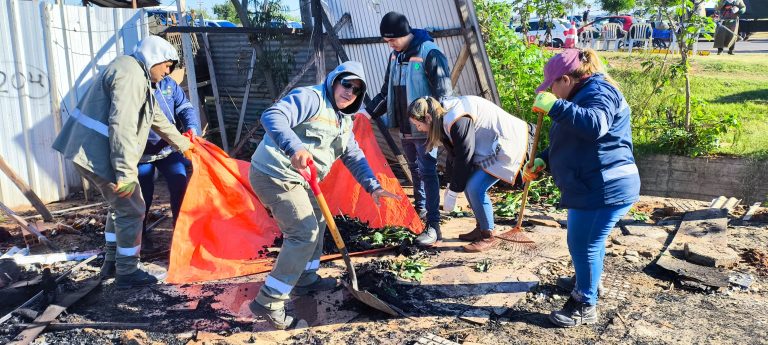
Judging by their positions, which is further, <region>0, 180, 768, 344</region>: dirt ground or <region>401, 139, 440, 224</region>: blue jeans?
<region>401, 139, 440, 224</region>: blue jeans

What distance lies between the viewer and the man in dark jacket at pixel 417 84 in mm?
4801

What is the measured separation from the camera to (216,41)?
27.4 feet

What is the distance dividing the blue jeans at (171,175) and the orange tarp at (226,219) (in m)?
0.29

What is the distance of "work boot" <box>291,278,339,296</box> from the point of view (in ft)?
13.3

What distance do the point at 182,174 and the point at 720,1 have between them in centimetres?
843

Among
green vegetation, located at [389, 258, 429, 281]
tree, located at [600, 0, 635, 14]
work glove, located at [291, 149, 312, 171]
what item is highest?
tree, located at [600, 0, 635, 14]

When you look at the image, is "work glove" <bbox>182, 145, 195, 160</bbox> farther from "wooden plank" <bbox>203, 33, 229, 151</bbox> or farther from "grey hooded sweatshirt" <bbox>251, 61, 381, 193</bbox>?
"wooden plank" <bbox>203, 33, 229, 151</bbox>

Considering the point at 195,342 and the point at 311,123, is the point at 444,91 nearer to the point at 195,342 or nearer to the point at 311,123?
the point at 311,123

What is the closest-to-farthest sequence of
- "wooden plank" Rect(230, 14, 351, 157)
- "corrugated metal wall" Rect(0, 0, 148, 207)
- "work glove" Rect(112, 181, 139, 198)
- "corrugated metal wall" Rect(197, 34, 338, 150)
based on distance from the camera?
"work glove" Rect(112, 181, 139, 198)
"corrugated metal wall" Rect(0, 0, 148, 207)
"wooden plank" Rect(230, 14, 351, 157)
"corrugated metal wall" Rect(197, 34, 338, 150)

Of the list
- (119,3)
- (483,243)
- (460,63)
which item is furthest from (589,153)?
(119,3)

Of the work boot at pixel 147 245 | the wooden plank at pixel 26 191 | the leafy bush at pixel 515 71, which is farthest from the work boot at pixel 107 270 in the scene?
the leafy bush at pixel 515 71

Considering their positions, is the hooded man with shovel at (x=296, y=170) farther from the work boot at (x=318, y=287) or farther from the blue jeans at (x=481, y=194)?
the blue jeans at (x=481, y=194)

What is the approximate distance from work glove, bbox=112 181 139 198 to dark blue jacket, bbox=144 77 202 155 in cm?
68

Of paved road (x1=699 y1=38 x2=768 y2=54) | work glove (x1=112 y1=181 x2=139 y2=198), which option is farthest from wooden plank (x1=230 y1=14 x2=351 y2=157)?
paved road (x1=699 y1=38 x2=768 y2=54)
